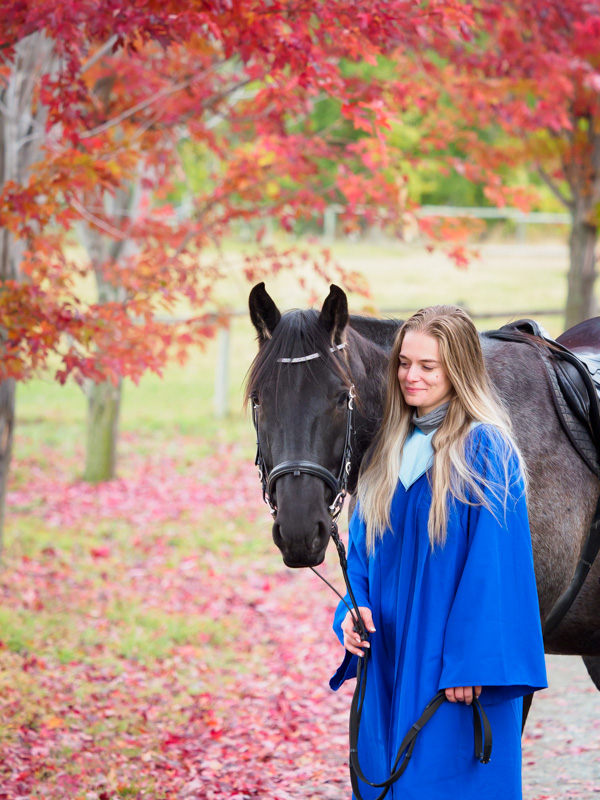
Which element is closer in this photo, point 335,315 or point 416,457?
point 416,457

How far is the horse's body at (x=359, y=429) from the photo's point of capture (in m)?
2.29

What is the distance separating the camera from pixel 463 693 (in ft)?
6.88

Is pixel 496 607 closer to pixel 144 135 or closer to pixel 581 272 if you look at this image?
pixel 144 135

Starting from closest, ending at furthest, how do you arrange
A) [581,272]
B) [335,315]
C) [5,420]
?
[335,315] < [5,420] < [581,272]

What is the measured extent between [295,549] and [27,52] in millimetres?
4193

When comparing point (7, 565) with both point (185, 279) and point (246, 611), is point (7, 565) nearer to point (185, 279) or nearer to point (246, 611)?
point (246, 611)

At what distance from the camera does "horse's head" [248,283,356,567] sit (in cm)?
225

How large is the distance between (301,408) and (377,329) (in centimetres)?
79

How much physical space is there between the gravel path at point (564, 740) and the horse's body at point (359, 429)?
782mm

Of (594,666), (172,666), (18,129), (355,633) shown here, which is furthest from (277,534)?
(18,129)

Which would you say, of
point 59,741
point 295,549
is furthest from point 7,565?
point 295,549

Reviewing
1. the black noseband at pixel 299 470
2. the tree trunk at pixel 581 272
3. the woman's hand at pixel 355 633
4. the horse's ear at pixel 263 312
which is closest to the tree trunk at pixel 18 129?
the horse's ear at pixel 263 312

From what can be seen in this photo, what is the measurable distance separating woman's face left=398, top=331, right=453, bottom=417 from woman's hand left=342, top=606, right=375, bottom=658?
62cm

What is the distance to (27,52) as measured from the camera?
5000mm
